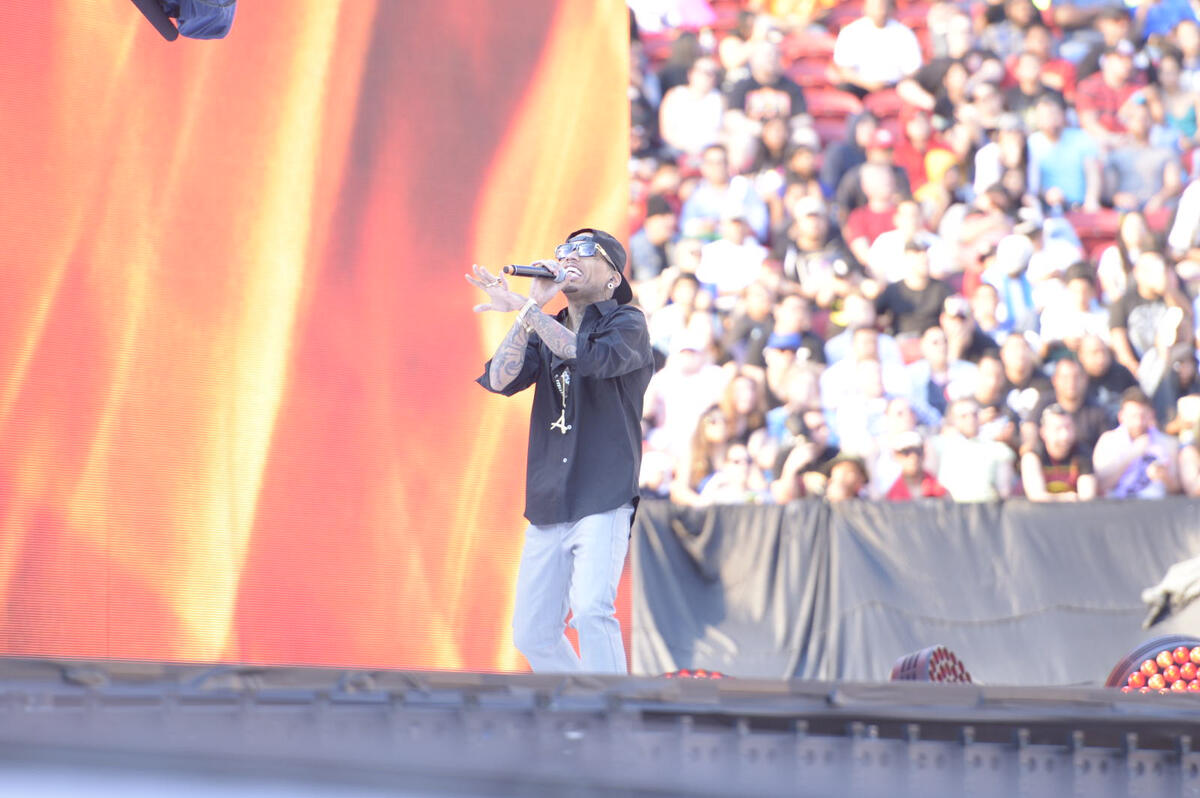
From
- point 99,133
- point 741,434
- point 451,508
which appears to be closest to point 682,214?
point 741,434

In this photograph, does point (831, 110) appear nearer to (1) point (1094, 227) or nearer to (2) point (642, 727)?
(1) point (1094, 227)

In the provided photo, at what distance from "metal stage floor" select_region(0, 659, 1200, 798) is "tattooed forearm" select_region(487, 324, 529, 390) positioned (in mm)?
2203

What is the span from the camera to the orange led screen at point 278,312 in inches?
171

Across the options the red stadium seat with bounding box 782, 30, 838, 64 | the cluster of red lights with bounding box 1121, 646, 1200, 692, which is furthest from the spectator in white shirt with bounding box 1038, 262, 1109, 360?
the cluster of red lights with bounding box 1121, 646, 1200, 692

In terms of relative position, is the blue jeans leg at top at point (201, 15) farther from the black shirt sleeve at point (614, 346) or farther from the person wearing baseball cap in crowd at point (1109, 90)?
the person wearing baseball cap in crowd at point (1109, 90)

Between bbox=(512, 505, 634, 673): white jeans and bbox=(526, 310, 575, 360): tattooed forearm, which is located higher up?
bbox=(526, 310, 575, 360): tattooed forearm

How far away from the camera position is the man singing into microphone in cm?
385

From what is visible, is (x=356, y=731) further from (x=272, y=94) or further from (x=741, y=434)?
(x=741, y=434)

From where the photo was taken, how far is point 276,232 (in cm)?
502

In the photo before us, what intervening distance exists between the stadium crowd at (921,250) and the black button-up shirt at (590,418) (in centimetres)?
364

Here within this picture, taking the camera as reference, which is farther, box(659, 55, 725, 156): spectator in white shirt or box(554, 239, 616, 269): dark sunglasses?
box(659, 55, 725, 156): spectator in white shirt

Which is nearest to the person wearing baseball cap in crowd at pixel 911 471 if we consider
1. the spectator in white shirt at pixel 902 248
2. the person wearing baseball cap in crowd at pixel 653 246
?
the spectator in white shirt at pixel 902 248

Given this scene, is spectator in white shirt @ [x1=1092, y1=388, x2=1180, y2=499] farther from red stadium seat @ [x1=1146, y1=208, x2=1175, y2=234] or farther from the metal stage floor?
the metal stage floor

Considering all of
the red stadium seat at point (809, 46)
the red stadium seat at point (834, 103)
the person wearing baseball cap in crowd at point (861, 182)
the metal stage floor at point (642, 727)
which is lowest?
the metal stage floor at point (642, 727)
